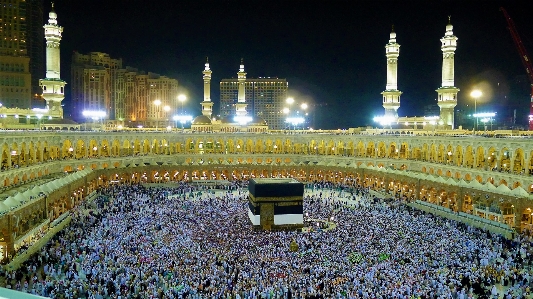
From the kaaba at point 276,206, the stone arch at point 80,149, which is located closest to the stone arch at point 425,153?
the kaaba at point 276,206

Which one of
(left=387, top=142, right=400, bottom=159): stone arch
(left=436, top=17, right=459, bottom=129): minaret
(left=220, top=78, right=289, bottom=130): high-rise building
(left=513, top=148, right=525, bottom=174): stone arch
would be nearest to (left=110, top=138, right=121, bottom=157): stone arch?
(left=387, top=142, right=400, bottom=159): stone arch

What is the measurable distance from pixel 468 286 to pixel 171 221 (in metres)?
12.8

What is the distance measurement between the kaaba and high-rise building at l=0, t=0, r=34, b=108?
48837 millimetres

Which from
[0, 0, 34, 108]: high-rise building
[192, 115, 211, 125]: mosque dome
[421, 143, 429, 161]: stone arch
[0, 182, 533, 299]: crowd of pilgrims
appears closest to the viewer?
[0, 182, 533, 299]: crowd of pilgrims

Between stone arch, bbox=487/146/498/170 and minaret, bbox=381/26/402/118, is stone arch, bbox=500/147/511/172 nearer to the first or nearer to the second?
stone arch, bbox=487/146/498/170

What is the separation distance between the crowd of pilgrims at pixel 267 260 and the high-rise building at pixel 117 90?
148 feet

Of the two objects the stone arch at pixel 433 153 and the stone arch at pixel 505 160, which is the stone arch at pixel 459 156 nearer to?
the stone arch at pixel 433 153

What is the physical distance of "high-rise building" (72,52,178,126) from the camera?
73.5 metres

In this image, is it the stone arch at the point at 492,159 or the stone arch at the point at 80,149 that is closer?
the stone arch at the point at 492,159

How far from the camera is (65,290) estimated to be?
12.2 meters

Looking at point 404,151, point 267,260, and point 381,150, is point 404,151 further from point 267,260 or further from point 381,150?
point 267,260

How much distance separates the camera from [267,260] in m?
15.0

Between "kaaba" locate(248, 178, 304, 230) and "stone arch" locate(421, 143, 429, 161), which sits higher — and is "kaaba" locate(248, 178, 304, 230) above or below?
below

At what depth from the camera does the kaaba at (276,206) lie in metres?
21.5
